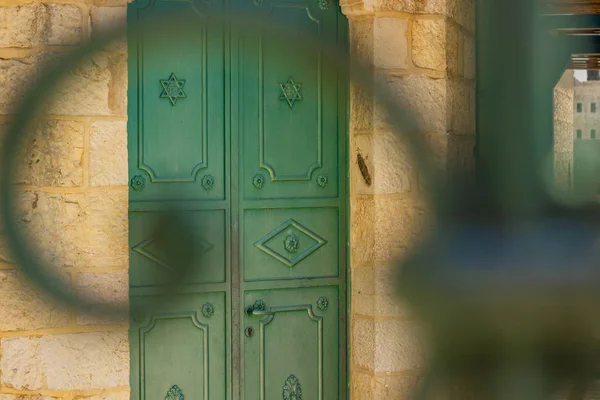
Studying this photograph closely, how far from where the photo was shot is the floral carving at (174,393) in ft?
10.6

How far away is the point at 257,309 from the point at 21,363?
0.93 meters

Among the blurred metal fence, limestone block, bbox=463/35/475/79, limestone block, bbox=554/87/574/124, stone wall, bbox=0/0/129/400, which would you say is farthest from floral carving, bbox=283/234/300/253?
the blurred metal fence

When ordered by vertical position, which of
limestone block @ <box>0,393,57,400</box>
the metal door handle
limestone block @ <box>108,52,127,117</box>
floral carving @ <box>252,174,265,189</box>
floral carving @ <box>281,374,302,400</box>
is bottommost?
floral carving @ <box>281,374,302,400</box>

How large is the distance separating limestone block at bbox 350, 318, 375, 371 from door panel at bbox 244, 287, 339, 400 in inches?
3.3

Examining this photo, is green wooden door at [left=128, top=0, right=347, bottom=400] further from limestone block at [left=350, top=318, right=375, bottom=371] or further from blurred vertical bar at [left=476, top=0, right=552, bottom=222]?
blurred vertical bar at [left=476, top=0, right=552, bottom=222]

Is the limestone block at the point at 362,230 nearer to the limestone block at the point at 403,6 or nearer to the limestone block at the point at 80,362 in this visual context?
the limestone block at the point at 403,6

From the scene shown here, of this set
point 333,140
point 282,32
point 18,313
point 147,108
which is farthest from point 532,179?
point 333,140

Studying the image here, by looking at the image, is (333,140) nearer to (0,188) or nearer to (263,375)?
(263,375)

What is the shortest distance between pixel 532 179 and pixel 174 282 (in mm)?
116

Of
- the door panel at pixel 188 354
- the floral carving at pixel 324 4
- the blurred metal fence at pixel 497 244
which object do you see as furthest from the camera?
the floral carving at pixel 324 4

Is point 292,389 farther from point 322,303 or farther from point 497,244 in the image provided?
point 497,244

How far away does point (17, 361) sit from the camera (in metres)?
2.76

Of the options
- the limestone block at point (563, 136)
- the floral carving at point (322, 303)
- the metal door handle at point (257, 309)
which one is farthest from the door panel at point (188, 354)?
the limestone block at point (563, 136)

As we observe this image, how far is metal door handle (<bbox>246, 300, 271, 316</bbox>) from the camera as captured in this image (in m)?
3.36
